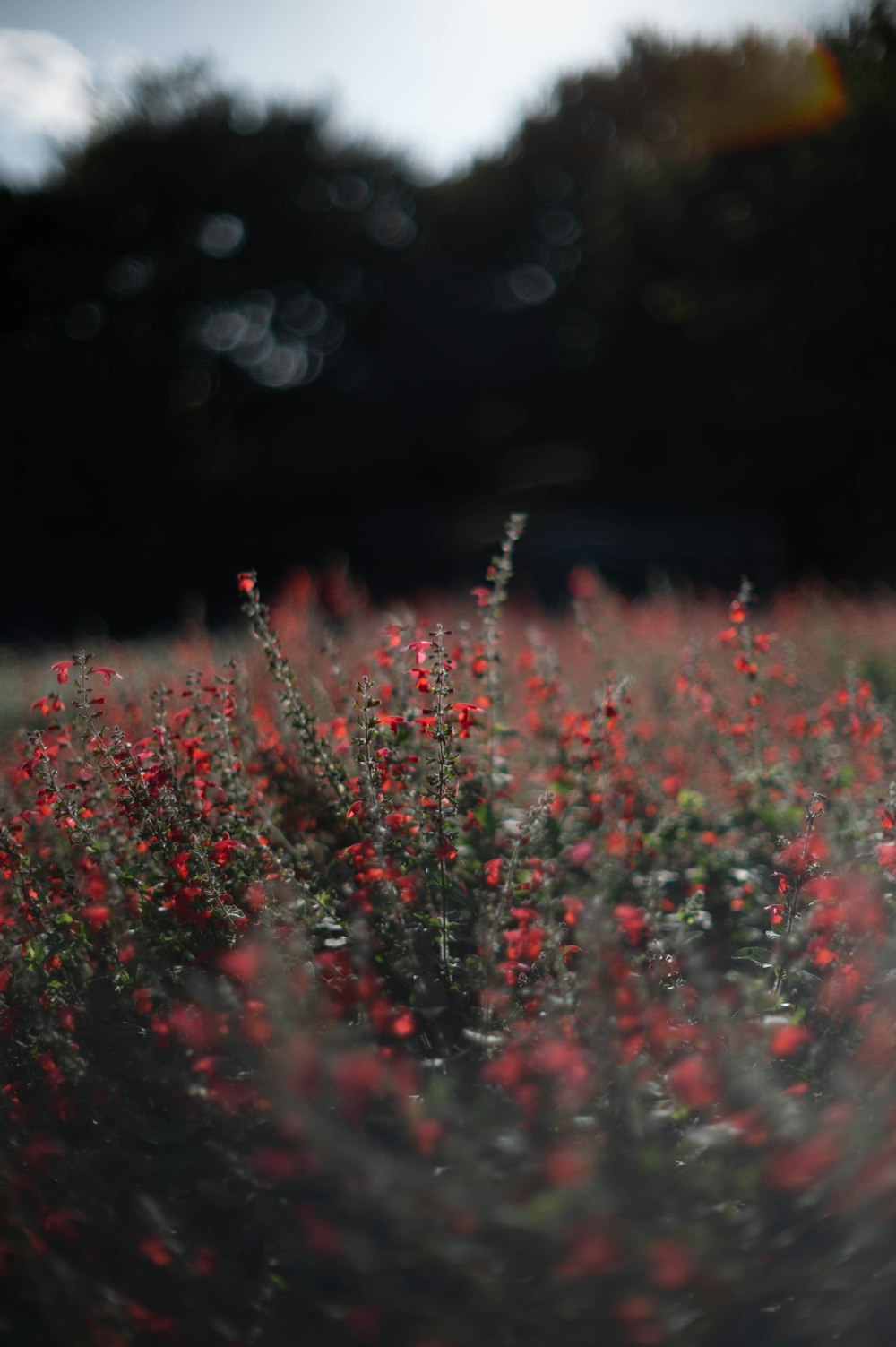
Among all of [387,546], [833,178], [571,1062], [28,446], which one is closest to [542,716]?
[571,1062]

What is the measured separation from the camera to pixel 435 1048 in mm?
2227

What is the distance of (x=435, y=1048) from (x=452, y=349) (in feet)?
62.8

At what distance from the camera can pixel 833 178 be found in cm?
1305

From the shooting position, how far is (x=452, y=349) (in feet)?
64.7

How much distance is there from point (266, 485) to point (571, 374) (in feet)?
21.9

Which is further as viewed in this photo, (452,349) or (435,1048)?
(452,349)

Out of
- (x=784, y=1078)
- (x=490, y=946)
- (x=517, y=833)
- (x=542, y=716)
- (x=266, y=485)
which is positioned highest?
(x=266, y=485)

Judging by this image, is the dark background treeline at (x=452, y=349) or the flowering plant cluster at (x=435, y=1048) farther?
the dark background treeline at (x=452, y=349)

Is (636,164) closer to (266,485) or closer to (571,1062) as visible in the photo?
(266,485)

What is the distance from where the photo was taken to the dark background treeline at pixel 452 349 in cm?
1473

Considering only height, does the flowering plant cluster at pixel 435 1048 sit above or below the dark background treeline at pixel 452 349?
below

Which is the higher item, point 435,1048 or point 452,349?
point 452,349

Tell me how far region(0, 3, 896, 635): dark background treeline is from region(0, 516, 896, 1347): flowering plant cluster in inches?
428

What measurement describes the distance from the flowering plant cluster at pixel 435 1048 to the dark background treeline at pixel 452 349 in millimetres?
10869
